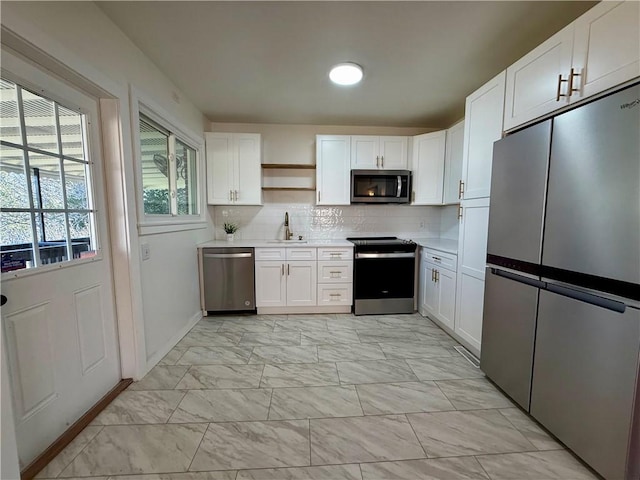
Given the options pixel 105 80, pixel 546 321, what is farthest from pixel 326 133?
pixel 546 321

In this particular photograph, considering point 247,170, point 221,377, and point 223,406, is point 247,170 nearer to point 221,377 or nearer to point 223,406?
point 221,377

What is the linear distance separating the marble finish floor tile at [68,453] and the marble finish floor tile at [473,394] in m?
2.21

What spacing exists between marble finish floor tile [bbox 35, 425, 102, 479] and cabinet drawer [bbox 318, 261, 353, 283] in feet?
7.46

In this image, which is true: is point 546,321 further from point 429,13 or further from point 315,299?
point 315,299

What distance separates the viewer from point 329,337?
2.66m

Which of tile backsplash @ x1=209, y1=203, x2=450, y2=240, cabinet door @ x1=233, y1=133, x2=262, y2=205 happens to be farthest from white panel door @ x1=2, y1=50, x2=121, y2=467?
tile backsplash @ x1=209, y1=203, x2=450, y2=240

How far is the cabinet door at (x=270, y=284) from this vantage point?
317cm

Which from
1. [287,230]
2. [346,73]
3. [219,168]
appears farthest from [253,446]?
[219,168]

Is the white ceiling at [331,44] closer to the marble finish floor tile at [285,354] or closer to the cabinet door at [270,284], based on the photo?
the cabinet door at [270,284]

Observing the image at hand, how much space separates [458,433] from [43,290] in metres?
2.41

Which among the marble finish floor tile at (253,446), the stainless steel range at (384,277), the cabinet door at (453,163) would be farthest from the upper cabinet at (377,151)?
the marble finish floor tile at (253,446)

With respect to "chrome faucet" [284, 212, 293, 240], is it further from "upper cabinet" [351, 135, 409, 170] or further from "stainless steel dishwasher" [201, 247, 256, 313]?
"upper cabinet" [351, 135, 409, 170]

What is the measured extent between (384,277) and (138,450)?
8.72ft

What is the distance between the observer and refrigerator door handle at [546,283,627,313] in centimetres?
110
